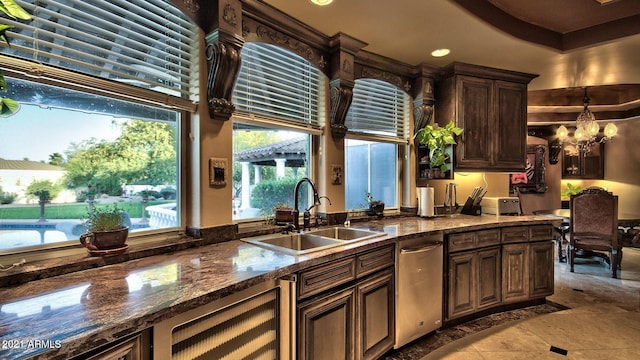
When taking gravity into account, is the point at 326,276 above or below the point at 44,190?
below

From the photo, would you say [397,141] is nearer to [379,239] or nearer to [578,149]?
[379,239]

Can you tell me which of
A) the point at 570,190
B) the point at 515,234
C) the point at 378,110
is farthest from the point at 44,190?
the point at 570,190

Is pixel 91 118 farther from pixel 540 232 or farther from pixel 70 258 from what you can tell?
pixel 540 232

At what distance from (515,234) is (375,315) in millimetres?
1867

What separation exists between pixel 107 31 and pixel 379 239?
6.52ft

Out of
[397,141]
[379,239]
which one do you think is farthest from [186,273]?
[397,141]

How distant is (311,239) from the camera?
222 cm

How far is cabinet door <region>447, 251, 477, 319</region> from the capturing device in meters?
2.62

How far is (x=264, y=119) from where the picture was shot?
2273mm

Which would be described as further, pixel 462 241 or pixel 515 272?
pixel 515 272

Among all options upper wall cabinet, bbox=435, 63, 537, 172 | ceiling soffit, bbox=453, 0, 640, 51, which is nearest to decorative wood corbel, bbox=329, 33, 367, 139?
ceiling soffit, bbox=453, 0, 640, 51

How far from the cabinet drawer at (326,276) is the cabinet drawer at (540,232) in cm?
227

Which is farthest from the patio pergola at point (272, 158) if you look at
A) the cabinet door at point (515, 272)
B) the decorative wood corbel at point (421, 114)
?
the cabinet door at point (515, 272)

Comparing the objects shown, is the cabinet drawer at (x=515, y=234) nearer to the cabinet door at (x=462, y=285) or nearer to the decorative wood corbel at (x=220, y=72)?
the cabinet door at (x=462, y=285)
